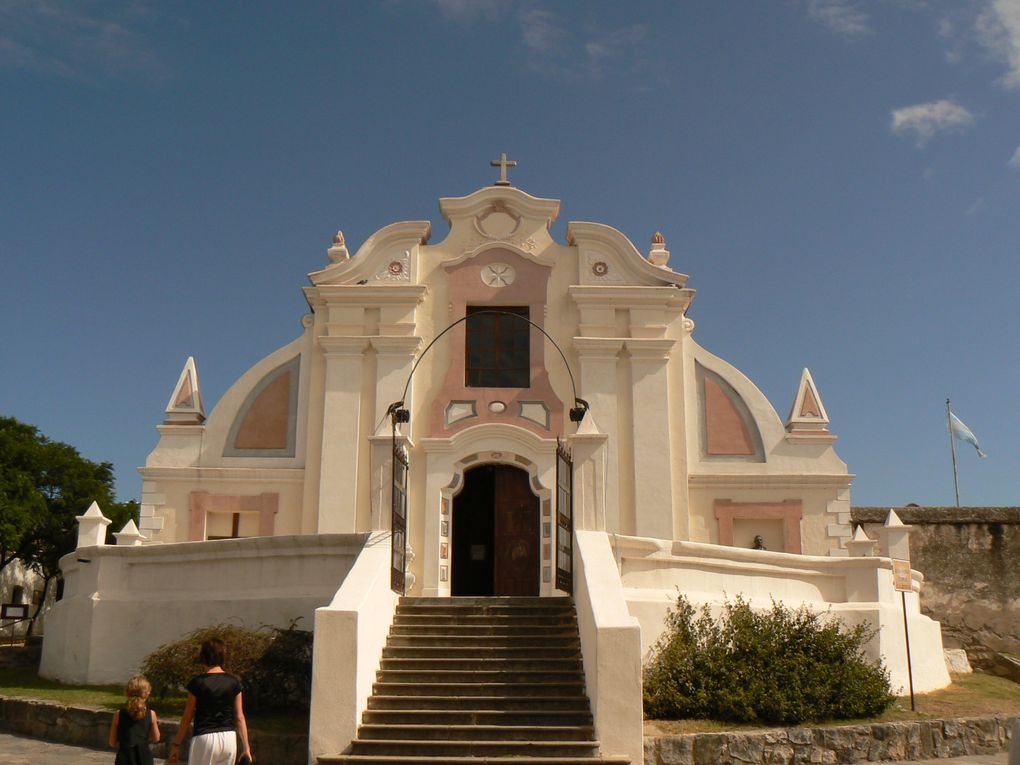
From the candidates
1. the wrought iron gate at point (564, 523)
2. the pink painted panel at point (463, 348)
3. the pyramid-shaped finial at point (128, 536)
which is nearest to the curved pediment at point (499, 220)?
the pink painted panel at point (463, 348)

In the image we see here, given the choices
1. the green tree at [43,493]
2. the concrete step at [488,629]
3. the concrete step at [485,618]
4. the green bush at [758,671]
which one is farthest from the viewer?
the green tree at [43,493]

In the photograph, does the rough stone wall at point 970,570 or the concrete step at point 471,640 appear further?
the rough stone wall at point 970,570

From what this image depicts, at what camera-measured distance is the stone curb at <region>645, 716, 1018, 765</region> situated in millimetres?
10875

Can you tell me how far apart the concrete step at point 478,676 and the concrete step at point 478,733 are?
1008mm

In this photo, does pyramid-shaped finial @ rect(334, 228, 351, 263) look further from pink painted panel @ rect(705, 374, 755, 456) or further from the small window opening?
pink painted panel @ rect(705, 374, 755, 456)

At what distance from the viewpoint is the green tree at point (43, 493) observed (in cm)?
4009

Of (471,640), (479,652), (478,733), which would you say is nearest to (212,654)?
(478,733)

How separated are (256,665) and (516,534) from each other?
22.8 ft

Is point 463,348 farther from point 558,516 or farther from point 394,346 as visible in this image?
point 558,516

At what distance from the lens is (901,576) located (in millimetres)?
14906

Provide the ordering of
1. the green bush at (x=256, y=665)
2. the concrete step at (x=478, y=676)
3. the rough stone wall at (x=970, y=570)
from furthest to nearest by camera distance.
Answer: the rough stone wall at (x=970, y=570)
the green bush at (x=256, y=665)
the concrete step at (x=478, y=676)

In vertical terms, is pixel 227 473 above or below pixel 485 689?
above

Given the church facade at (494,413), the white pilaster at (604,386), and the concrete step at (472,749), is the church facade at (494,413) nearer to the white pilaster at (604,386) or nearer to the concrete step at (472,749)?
the white pilaster at (604,386)

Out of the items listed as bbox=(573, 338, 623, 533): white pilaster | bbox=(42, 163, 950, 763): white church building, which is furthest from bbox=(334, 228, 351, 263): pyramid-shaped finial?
bbox=(573, 338, 623, 533): white pilaster
